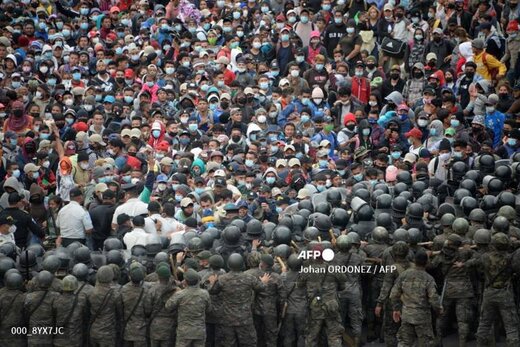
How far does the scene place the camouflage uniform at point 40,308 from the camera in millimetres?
18609

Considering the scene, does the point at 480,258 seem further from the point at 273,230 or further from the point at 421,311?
the point at 273,230

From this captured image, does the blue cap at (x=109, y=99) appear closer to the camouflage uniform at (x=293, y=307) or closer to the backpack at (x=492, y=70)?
the backpack at (x=492, y=70)

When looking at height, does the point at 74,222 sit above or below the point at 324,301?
above

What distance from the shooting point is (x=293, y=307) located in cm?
1934

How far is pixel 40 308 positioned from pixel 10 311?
1.47 ft

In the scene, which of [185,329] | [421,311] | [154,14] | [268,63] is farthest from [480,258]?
[154,14]

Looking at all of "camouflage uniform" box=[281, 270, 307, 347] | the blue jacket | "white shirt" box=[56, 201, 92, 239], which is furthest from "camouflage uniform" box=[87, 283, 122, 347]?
the blue jacket

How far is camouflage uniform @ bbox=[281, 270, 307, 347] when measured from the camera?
19281 millimetres

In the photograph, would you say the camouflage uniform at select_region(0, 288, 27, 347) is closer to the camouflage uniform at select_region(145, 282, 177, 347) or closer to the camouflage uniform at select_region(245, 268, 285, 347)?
the camouflage uniform at select_region(145, 282, 177, 347)

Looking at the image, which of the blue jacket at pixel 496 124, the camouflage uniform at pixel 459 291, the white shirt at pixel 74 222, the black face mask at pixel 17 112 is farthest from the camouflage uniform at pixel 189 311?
the blue jacket at pixel 496 124

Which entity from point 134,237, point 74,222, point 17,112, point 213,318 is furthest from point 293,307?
point 17,112

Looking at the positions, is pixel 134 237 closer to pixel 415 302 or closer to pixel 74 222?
pixel 74 222

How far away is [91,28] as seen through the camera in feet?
102

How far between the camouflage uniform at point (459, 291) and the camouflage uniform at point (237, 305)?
288 cm
